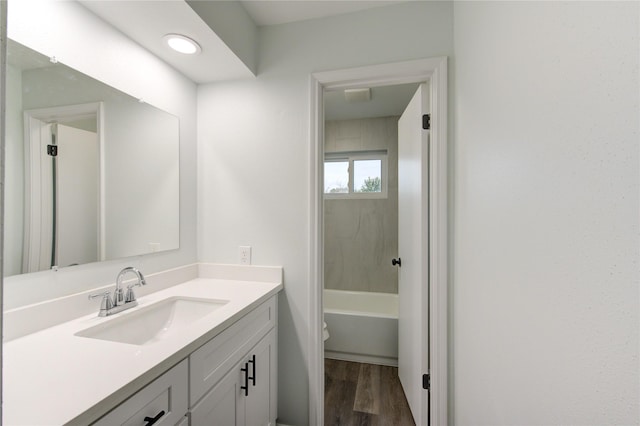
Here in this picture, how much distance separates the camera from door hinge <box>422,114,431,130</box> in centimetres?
155

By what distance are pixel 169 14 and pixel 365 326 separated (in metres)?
2.38

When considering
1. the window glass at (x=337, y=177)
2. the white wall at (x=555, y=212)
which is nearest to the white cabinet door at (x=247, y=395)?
the white wall at (x=555, y=212)

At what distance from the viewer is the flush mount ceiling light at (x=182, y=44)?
1.31 m

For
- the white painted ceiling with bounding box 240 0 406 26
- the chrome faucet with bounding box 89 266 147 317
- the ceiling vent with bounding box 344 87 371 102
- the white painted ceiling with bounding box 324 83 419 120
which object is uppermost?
the white painted ceiling with bounding box 240 0 406 26

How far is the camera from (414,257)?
1.70m

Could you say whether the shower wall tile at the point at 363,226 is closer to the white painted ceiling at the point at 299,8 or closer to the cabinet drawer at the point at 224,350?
the white painted ceiling at the point at 299,8

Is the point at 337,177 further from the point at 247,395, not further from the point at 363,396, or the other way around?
the point at 247,395

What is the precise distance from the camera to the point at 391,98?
2625mm

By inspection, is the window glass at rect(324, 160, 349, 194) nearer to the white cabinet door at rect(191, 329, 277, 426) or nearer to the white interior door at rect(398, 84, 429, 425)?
the white interior door at rect(398, 84, 429, 425)

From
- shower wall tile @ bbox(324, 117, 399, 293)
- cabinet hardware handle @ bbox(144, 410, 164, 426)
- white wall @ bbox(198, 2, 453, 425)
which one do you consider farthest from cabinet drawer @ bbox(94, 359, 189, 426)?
shower wall tile @ bbox(324, 117, 399, 293)

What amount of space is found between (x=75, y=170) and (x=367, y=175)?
8.59ft

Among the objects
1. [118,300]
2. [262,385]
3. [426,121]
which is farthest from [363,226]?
[118,300]

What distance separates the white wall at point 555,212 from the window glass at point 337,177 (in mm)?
2156

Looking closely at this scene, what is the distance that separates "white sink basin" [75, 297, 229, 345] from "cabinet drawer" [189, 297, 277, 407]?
171 millimetres
